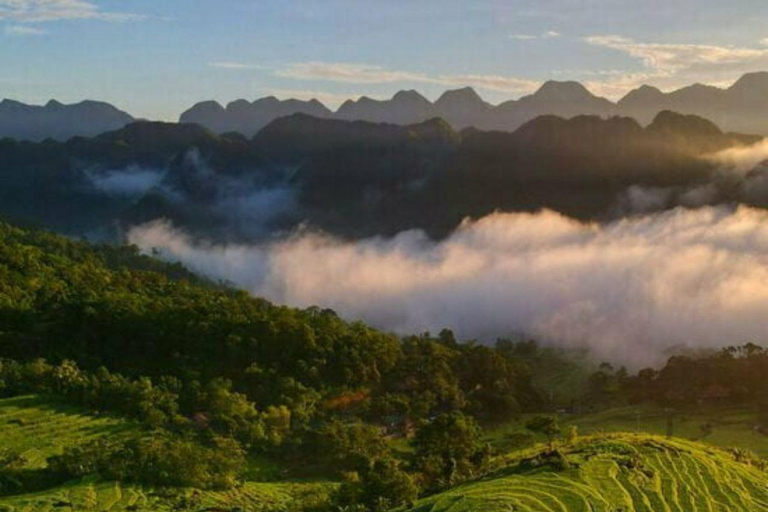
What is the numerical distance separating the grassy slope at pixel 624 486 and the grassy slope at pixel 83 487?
9714 mm

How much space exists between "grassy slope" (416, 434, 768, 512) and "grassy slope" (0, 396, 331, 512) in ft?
31.9

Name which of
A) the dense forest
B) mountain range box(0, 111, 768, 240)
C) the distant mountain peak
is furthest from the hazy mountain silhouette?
the dense forest

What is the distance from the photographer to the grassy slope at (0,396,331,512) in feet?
94.2

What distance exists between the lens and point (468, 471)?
96.6ft

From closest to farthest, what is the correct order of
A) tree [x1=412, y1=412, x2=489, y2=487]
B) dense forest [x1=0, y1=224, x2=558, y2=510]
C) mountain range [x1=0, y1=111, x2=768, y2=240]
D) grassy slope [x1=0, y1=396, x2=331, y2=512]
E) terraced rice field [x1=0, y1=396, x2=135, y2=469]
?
grassy slope [x1=0, y1=396, x2=331, y2=512], tree [x1=412, y1=412, x2=489, y2=487], dense forest [x1=0, y1=224, x2=558, y2=510], terraced rice field [x1=0, y1=396, x2=135, y2=469], mountain range [x1=0, y1=111, x2=768, y2=240]

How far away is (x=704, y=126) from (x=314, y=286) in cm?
5892

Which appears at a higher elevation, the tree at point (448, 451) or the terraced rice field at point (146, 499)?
the tree at point (448, 451)

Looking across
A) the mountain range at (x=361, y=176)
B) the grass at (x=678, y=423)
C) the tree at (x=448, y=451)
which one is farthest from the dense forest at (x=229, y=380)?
the mountain range at (x=361, y=176)

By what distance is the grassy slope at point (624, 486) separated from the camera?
20656 millimetres

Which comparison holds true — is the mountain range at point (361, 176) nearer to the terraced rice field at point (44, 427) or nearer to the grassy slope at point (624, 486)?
the terraced rice field at point (44, 427)

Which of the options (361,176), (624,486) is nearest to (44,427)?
(624,486)

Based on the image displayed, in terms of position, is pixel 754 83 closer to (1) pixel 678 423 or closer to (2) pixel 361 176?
(2) pixel 361 176

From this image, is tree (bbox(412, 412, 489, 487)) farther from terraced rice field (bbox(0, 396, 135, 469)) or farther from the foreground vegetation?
terraced rice field (bbox(0, 396, 135, 469))

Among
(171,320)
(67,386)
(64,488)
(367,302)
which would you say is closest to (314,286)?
(367,302)
